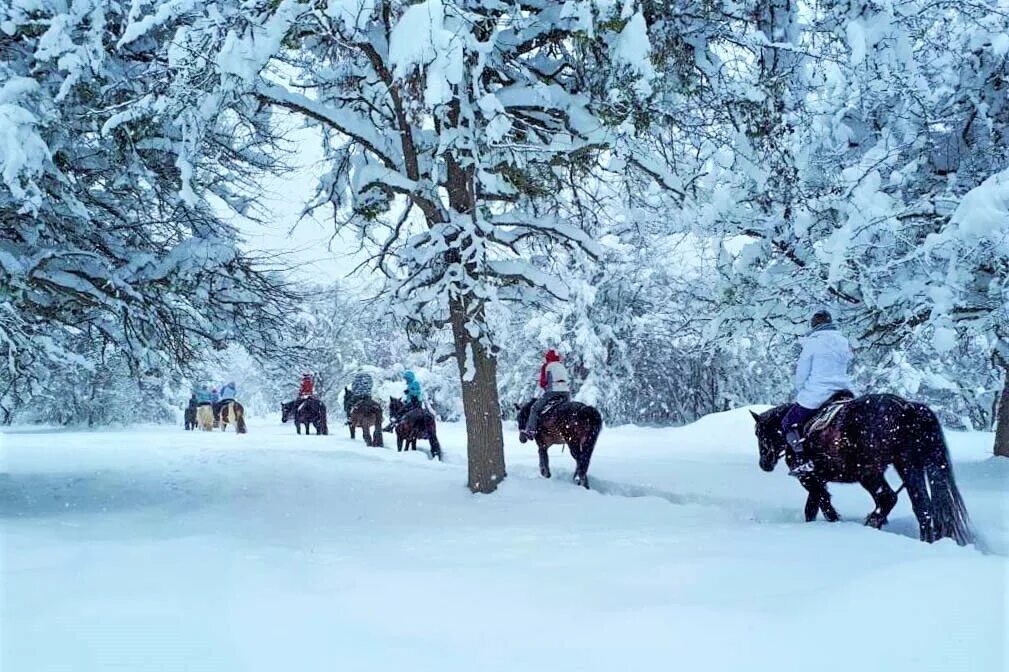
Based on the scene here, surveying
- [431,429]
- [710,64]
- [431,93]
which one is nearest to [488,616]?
[431,93]

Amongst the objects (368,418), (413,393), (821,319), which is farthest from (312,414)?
(821,319)

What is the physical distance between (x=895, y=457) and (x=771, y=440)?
2.31 metres

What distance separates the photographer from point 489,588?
14.9 feet

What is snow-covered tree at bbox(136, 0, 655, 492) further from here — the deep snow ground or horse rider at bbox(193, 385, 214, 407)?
horse rider at bbox(193, 385, 214, 407)

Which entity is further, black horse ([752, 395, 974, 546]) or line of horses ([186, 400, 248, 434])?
line of horses ([186, 400, 248, 434])

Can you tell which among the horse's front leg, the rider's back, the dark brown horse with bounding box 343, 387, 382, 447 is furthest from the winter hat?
the dark brown horse with bounding box 343, 387, 382, 447

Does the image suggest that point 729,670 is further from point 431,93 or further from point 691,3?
point 691,3

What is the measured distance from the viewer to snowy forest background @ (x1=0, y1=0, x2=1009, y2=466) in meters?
6.70

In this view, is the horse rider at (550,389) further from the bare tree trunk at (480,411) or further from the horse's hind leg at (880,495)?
the horse's hind leg at (880,495)

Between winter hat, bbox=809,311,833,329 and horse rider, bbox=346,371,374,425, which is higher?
winter hat, bbox=809,311,833,329

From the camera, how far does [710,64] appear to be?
26.7 feet

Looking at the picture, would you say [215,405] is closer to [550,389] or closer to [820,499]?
[550,389]

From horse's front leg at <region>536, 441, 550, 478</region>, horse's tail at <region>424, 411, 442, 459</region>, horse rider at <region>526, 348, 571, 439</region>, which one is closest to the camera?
horse rider at <region>526, 348, 571, 439</region>

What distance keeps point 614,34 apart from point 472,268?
120 inches
